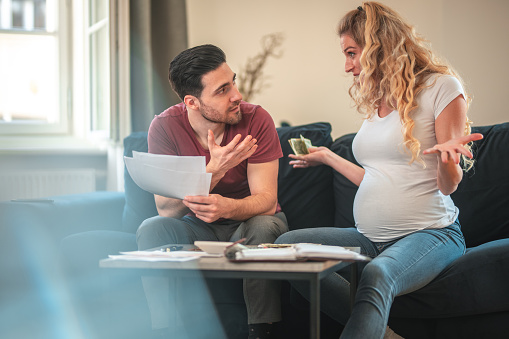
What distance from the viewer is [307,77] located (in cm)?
343

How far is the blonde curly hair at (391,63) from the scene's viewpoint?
1.69 m

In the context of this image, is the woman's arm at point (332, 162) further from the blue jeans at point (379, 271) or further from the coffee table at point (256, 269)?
the coffee table at point (256, 269)

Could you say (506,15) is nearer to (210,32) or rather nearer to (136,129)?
(210,32)

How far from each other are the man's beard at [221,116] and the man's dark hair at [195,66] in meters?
0.06

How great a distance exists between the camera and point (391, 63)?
5.72 feet

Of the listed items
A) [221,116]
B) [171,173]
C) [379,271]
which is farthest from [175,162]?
[379,271]

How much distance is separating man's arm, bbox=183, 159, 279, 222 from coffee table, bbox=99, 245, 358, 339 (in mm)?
430

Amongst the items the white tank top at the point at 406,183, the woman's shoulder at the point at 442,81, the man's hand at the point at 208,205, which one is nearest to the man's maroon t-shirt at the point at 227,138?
the man's hand at the point at 208,205

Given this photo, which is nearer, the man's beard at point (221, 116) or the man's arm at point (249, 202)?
the man's arm at point (249, 202)

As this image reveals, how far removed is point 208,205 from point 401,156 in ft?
2.01

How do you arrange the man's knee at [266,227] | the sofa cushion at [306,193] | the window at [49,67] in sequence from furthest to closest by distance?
the window at [49,67] → the sofa cushion at [306,193] → the man's knee at [266,227]

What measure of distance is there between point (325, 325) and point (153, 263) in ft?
2.99

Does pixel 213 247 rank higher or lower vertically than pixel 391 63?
lower

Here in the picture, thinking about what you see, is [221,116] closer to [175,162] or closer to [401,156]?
[175,162]
